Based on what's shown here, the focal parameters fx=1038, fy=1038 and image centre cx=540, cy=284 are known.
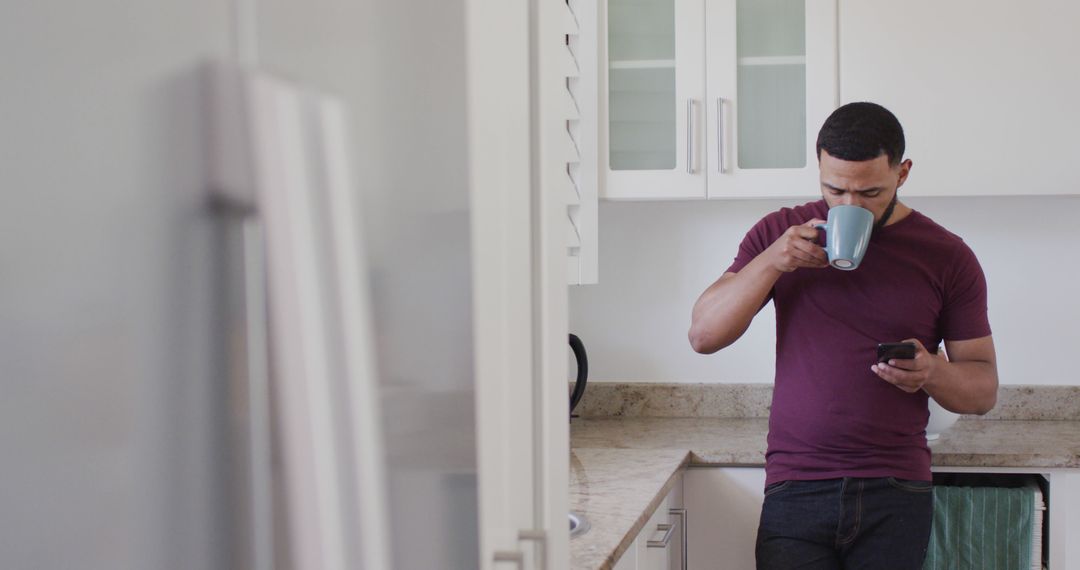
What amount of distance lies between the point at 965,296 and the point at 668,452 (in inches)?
31.1

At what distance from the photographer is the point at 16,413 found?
0.80 ft

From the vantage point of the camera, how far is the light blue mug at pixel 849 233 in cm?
192

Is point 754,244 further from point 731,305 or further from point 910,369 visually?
point 910,369

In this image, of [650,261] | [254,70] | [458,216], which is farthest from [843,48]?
[254,70]

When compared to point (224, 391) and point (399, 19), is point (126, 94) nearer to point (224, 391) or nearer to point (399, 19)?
point (224, 391)

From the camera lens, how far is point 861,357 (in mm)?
2045

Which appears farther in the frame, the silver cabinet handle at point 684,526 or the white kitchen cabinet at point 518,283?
the silver cabinet handle at point 684,526

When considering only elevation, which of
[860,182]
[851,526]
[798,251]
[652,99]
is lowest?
[851,526]

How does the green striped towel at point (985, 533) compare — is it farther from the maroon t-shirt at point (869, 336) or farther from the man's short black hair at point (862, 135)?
the man's short black hair at point (862, 135)

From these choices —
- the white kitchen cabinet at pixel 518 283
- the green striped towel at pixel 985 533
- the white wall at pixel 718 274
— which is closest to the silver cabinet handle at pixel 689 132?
the white wall at pixel 718 274

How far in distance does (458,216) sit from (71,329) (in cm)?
32

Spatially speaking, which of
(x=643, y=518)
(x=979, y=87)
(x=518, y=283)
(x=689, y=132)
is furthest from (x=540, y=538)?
(x=979, y=87)

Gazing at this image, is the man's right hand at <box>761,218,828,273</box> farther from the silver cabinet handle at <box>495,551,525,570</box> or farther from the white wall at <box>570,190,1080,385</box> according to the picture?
the silver cabinet handle at <box>495,551,525,570</box>

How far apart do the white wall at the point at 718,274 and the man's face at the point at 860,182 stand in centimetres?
99
